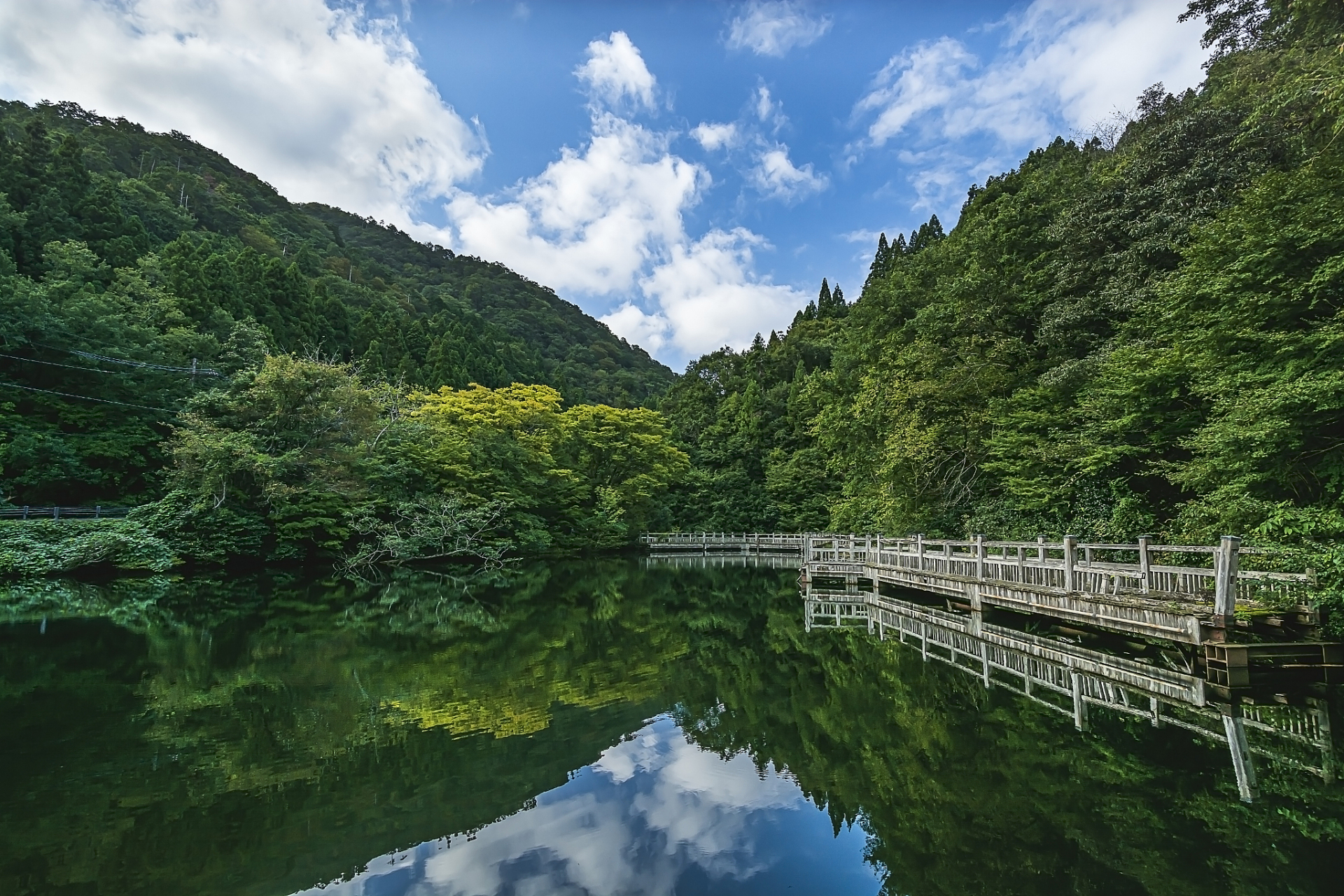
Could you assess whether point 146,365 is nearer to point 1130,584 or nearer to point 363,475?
point 363,475

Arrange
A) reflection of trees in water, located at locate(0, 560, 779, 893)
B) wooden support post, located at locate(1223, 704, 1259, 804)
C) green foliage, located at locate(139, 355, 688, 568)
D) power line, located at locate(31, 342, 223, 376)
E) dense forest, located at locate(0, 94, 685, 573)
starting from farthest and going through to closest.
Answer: power line, located at locate(31, 342, 223, 376) < dense forest, located at locate(0, 94, 685, 573) < green foliage, located at locate(139, 355, 688, 568) < wooden support post, located at locate(1223, 704, 1259, 804) < reflection of trees in water, located at locate(0, 560, 779, 893)

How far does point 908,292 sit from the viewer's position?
25.7m

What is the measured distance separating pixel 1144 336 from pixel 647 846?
15.0m

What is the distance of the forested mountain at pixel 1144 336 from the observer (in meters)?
9.78

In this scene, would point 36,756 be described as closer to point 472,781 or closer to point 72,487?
point 472,781

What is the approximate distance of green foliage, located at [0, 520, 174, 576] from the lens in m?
18.7

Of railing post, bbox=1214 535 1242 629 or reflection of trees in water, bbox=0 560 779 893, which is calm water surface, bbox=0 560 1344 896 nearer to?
reflection of trees in water, bbox=0 560 779 893

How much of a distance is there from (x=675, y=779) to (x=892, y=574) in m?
13.1

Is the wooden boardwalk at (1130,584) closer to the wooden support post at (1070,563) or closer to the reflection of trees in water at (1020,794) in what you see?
the wooden support post at (1070,563)

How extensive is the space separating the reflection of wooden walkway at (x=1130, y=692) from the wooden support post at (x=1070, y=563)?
Result: 106cm

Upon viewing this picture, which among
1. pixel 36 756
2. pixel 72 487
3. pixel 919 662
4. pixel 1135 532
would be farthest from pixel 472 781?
pixel 72 487

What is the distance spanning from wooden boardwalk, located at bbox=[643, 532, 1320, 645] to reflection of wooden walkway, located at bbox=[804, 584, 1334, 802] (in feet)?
1.81

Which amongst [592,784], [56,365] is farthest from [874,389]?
[56,365]

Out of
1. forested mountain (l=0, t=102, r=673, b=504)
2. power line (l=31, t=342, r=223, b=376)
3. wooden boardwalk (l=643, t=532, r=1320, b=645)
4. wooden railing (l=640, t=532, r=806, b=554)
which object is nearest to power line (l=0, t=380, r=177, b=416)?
forested mountain (l=0, t=102, r=673, b=504)
